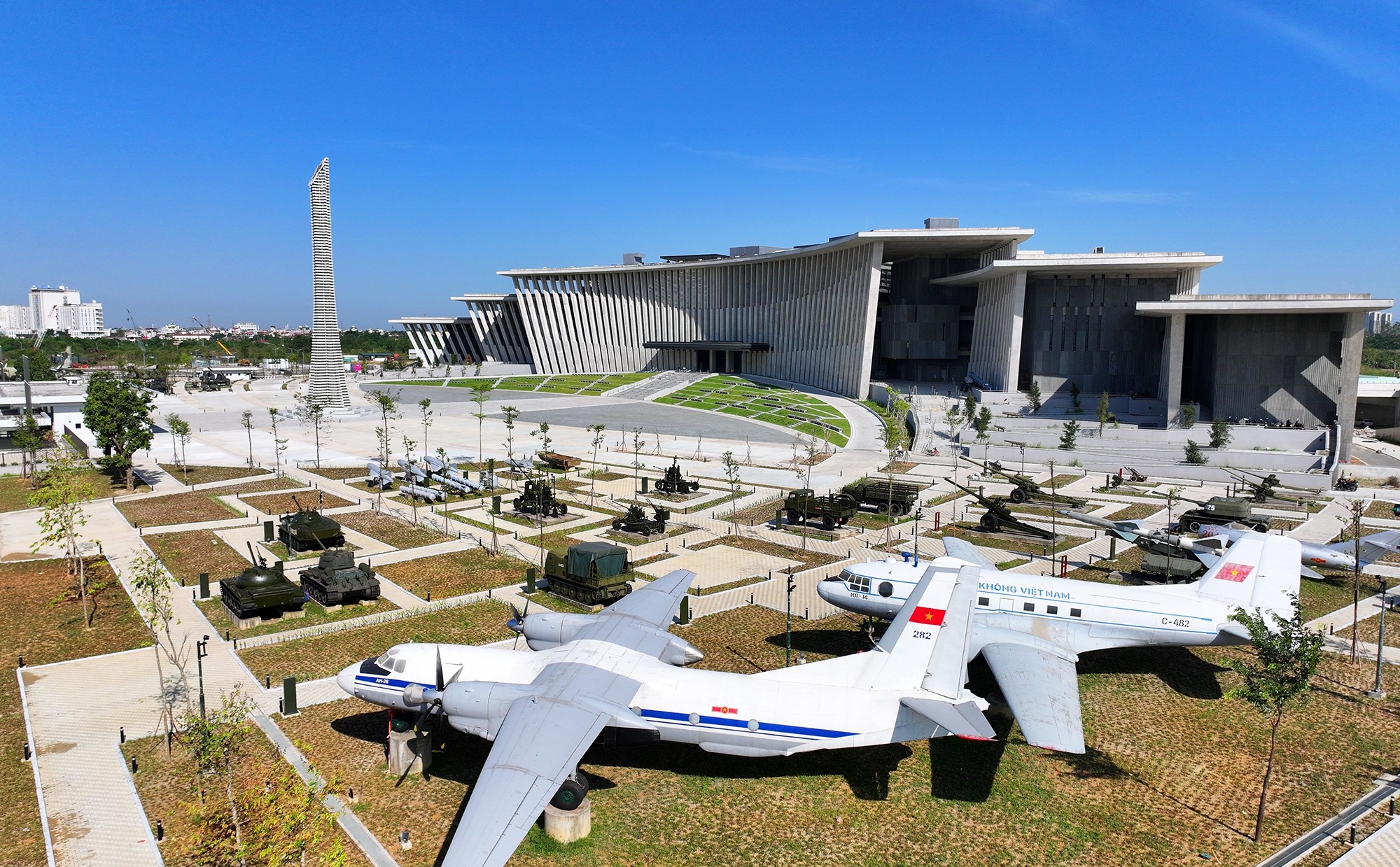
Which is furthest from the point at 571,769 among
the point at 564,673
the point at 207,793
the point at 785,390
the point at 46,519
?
the point at 785,390

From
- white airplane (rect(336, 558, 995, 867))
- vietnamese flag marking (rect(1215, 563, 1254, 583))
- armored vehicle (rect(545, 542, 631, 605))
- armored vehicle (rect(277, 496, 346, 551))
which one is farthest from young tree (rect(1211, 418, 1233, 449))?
armored vehicle (rect(277, 496, 346, 551))

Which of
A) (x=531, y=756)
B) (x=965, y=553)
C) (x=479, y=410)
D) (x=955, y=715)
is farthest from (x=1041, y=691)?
(x=479, y=410)

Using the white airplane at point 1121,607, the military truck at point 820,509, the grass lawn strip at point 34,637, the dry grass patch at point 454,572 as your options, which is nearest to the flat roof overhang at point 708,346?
the military truck at point 820,509

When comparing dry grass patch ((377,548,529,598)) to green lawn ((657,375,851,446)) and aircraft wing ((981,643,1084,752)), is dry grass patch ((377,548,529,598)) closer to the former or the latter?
aircraft wing ((981,643,1084,752))

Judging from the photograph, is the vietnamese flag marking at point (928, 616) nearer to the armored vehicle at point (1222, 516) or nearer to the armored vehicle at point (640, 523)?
the armored vehicle at point (640, 523)

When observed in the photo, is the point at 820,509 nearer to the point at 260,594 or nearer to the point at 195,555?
the point at 260,594

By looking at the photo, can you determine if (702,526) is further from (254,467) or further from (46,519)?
(254,467)
